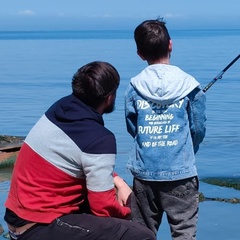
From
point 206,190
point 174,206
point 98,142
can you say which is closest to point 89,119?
point 98,142

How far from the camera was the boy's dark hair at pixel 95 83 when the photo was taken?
12.8ft

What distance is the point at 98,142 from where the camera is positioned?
3.83 m

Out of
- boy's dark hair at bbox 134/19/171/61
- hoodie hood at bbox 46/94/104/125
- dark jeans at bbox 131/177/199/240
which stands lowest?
dark jeans at bbox 131/177/199/240

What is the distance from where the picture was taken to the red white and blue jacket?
383cm

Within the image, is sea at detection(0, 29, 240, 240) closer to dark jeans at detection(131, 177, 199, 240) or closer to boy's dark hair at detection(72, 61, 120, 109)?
dark jeans at detection(131, 177, 199, 240)

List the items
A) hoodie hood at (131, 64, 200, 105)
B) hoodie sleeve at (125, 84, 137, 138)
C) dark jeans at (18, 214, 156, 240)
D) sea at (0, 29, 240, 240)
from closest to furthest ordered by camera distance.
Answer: dark jeans at (18, 214, 156, 240) < hoodie hood at (131, 64, 200, 105) < hoodie sleeve at (125, 84, 137, 138) < sea at (0, 29, 240, 240)

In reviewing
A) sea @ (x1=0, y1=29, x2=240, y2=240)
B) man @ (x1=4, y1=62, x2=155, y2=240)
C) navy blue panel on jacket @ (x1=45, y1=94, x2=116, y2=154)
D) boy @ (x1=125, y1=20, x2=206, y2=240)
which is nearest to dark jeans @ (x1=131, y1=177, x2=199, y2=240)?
boy @ (x1=125, y1=20, x2=206, y2=240)

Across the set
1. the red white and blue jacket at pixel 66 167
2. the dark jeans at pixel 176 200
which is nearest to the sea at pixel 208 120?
the dark jeans at pixel 176 200

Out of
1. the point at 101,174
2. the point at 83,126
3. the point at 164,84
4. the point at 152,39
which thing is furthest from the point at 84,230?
the point at 152,39

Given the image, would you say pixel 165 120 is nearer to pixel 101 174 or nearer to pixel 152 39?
pixel 152 39

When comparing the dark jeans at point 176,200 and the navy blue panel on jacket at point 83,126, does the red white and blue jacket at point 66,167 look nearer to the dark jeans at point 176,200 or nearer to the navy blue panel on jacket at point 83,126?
the navy blue panel on jacket at point 83,126

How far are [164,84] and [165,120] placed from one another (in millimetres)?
201

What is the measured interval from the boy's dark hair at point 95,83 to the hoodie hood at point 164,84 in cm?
42

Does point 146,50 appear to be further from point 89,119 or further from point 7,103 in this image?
point 7,103
